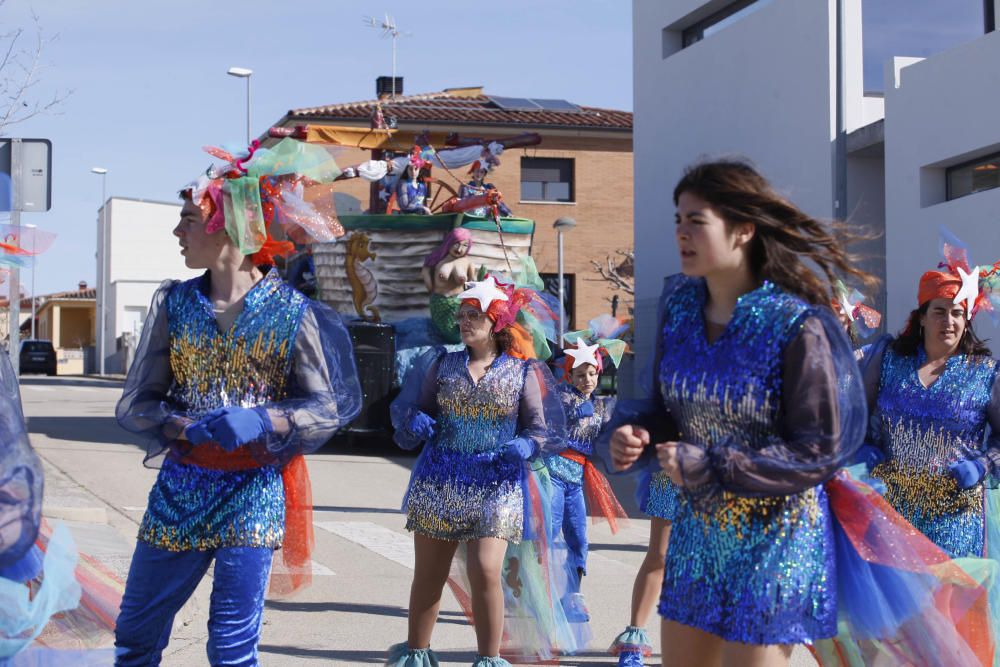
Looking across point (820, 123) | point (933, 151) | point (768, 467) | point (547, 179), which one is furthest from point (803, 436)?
point (547, 179)

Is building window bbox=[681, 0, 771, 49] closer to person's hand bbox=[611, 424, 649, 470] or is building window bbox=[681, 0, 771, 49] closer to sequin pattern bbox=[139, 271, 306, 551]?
sequin pattern bbox=[139, 271, 306, 551]

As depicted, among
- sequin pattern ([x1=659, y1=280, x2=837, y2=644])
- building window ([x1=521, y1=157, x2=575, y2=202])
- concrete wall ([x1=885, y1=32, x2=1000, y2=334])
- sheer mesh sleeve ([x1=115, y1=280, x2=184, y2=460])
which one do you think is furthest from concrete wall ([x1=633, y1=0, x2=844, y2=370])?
building window ([x1=521, y1=157, x2=575, y2=202])

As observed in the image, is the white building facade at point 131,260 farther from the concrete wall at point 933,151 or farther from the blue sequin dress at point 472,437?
the blue sequin dress at point 472,437

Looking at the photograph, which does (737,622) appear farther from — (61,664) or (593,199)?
(593,199)

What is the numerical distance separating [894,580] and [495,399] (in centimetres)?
267

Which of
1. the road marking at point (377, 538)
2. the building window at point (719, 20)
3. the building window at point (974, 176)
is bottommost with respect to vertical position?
the road marking at point (377, 538)

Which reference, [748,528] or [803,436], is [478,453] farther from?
[803,436]

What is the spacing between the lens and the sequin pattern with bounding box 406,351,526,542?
5.51 metres

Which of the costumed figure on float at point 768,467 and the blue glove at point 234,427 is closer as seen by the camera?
the costumed figure on float at point 768,467

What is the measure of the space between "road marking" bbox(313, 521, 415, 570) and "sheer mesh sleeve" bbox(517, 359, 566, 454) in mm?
3788

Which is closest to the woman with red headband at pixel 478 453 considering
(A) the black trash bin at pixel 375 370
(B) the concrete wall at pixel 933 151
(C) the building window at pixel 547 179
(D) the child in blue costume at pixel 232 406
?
(D) the child in blue costume at pixel 232 406

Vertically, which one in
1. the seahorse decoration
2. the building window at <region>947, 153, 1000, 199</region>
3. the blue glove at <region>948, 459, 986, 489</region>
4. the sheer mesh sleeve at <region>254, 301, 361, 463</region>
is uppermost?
the building window at <region>947, 153, 1000, 199</region>

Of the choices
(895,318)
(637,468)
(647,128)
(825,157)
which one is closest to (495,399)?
(637,468)

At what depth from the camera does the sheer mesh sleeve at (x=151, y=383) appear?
4.08 metres
